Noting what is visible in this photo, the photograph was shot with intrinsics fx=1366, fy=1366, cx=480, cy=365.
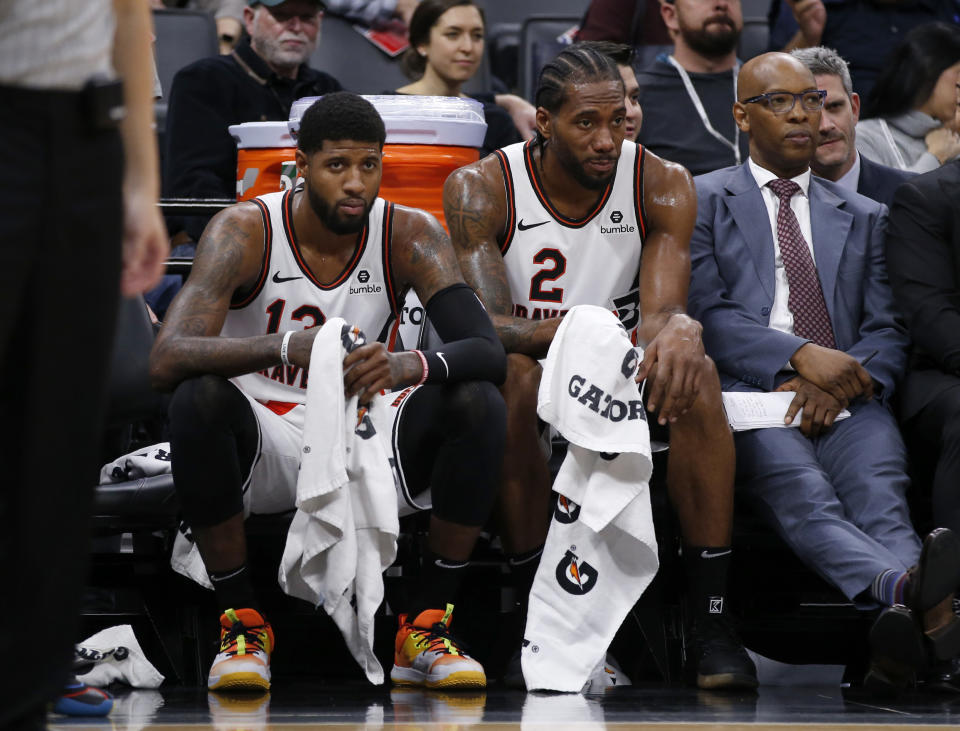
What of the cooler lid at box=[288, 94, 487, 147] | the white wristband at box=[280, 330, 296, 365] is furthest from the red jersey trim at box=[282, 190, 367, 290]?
the cooler lid at box=[288, 94, 487, 147]

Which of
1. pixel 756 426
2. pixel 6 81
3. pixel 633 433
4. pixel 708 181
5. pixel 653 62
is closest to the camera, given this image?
pixel 6 81

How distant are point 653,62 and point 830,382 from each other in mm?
2254

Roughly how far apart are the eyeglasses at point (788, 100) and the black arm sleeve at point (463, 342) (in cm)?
129

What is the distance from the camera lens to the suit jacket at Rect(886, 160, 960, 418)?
3816mm

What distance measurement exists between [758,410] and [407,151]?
1359 mm

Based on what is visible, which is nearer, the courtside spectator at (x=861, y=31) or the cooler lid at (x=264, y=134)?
the cooler lid at (x=264, y=134)

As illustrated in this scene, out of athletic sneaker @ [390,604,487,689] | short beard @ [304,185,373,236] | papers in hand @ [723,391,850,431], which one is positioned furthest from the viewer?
papers in hand @ [723,391,850,431]

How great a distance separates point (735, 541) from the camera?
376 cm

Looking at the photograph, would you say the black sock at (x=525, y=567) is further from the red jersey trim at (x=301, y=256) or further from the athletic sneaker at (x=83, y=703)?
the athletic sneaker at (x=83, y=703)

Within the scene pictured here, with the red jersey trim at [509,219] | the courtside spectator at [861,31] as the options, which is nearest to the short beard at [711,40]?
the courtside spectator at [861,31]

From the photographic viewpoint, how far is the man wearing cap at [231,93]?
15.6 feet

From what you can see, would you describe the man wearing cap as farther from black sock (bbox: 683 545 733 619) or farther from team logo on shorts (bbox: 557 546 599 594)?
black sock (bbox: 683 545 733 619)

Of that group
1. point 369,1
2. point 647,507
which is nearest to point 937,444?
point 647,507

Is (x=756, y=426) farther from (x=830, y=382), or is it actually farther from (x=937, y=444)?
(x=937, y=444)
